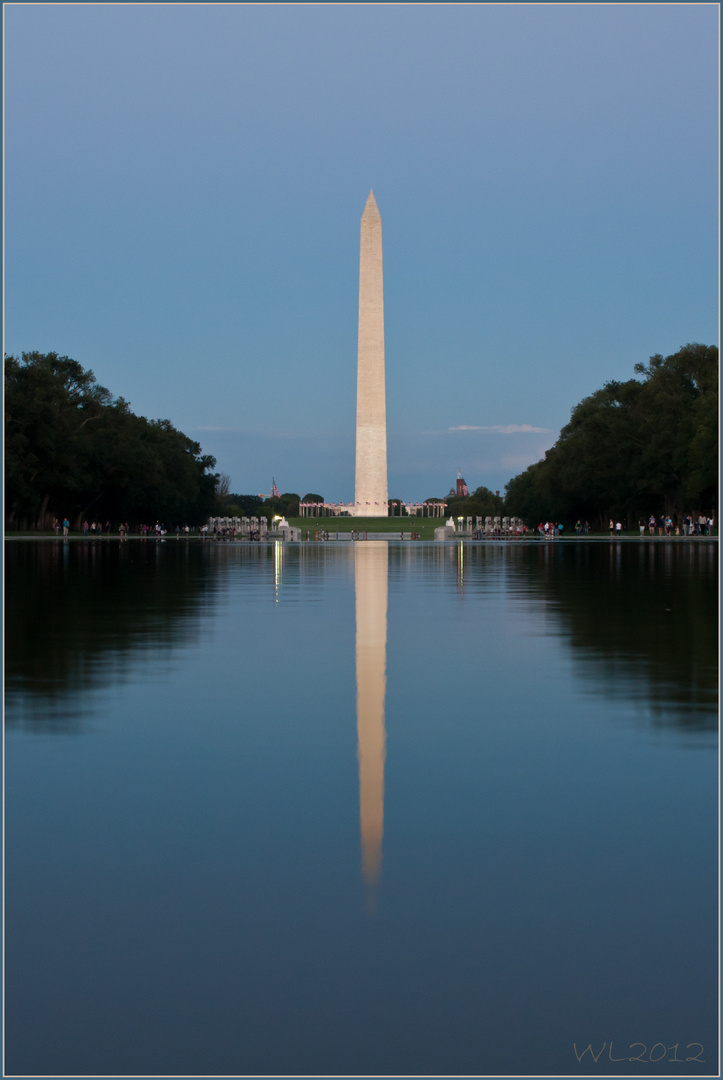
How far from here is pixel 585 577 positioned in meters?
25.0

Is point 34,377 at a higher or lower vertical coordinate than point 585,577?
higher

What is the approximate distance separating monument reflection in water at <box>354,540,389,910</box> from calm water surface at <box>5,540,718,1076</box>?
0.03 meters

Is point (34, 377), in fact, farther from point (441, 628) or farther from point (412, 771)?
point (412, 771)

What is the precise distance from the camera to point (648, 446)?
7456 centimetres

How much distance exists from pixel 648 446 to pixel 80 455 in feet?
113

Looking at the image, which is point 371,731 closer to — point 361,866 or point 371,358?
point 361,866

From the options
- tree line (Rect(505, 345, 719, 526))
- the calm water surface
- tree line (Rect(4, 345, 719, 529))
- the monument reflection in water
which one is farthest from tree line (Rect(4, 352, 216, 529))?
the calm water surface

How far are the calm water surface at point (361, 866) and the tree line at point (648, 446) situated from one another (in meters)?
56.6

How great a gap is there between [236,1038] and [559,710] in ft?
17.0

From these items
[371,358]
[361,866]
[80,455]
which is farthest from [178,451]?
[361,866]

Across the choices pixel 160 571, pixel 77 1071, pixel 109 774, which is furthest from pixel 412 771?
pixel 160 571

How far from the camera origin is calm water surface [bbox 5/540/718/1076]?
308cm

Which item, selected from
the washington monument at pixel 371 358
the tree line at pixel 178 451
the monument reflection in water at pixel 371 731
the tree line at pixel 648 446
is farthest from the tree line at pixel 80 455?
the monument reflection in water at pixel 371 731

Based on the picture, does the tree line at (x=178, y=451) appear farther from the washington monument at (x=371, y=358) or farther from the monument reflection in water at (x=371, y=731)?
the monument reflection in water at (x=371, y=731)
